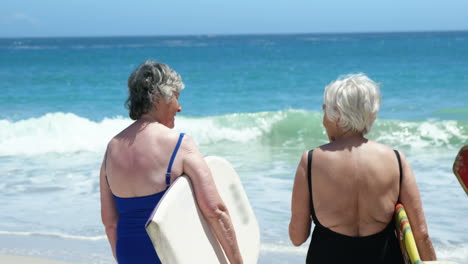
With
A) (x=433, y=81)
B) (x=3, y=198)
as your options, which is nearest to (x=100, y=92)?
(x=433, y=81)

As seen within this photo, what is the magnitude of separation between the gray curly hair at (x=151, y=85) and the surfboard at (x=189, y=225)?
31 cm

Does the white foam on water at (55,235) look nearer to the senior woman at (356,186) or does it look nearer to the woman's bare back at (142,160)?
the woman's bare back at (142,160)

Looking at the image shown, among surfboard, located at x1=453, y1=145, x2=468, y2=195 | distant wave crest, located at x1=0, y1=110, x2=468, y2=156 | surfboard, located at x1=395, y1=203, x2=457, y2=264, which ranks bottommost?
distant wave crest, located at x1=0, y1=110, x2=468, y2=156

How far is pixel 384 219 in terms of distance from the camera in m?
2.15

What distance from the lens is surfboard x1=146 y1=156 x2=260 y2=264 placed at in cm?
218

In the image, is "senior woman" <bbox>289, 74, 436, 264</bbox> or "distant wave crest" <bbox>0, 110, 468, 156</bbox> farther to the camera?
"distant wave crest" <bbox>0, 110, 468, 156</bbox>

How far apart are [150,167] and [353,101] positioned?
2.46 ft

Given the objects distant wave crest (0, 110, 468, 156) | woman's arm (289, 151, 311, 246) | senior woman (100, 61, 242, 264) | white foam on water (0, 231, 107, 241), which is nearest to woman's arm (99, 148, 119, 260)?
senior woman (100, 61, 242, 264)

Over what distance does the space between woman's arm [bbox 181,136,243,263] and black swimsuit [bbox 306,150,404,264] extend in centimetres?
37

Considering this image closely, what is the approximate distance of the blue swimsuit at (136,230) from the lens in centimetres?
234

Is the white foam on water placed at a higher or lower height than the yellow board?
lower

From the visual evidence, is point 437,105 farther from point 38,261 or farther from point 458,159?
point 458,159

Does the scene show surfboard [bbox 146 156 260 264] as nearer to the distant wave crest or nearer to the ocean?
the ocean

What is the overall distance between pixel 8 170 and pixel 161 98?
6.69 m
